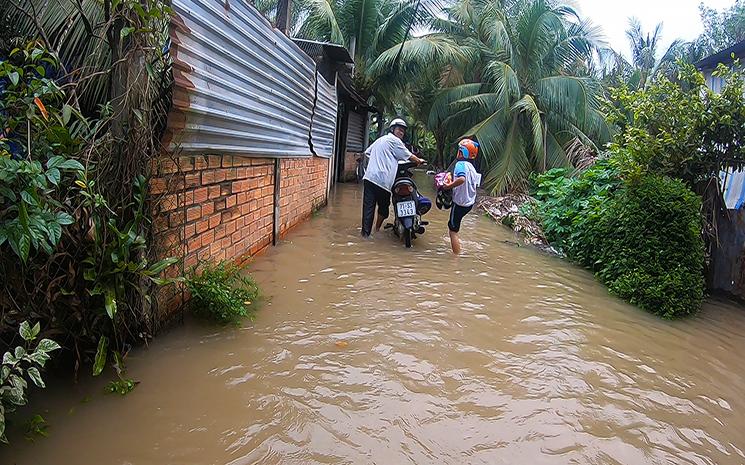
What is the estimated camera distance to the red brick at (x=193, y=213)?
3.17 meters

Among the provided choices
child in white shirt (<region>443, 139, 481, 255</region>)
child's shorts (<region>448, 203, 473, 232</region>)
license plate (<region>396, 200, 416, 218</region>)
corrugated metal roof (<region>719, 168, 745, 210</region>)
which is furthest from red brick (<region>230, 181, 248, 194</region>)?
corrugated metal roof (<region>719, 168, 745, 210</region>)

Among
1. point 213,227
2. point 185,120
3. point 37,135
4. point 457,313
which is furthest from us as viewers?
point 457,313

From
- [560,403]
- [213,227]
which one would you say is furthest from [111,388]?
[560,403]

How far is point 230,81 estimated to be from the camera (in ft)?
11.9

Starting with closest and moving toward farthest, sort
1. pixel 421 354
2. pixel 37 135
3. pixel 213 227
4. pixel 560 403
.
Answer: pixel 37 135 < pixel 560 403 < pixel 421 354 < pixel 213 227

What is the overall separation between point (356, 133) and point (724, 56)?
33.5 feet

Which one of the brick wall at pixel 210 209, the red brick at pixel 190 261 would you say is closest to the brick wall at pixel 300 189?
the brick wall at pixel 210 209

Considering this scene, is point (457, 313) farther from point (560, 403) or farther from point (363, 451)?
point (363, 451)

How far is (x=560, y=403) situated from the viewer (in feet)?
8.77

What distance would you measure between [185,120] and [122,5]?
76cm

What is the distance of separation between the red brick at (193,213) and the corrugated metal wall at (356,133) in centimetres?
1176

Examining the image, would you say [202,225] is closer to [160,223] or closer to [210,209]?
[210,209]

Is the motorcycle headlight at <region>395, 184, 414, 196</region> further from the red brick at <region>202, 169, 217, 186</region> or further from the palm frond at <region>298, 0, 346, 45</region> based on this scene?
the palm frond at <region>298, 0, 346, 45</region>

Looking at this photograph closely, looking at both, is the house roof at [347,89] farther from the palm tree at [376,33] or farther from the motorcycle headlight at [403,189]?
the motorcycle headlight at [403,189]
